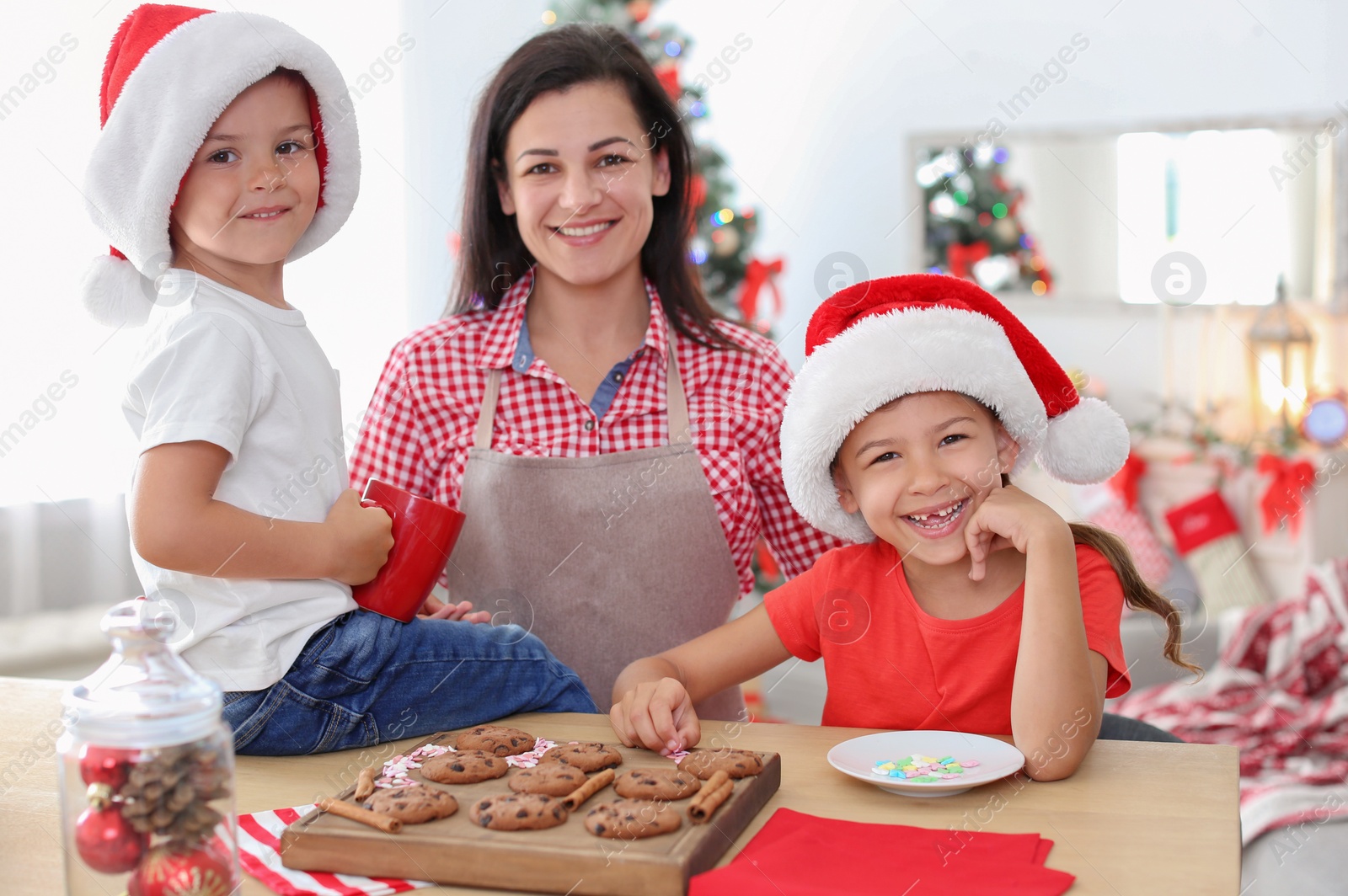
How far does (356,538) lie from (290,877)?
362mm

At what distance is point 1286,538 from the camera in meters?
3.72

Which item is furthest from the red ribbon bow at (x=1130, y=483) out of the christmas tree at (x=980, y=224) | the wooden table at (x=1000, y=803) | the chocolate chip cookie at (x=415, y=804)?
the chocolate chip cookie at (x=415, y=804)

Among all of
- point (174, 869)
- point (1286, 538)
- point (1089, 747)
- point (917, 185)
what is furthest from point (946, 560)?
point (917, 185)

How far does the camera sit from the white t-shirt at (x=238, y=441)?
1.13 meters

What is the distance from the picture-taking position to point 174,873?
822 millimetres

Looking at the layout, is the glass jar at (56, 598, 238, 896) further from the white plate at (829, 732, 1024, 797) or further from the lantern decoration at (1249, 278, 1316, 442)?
the lantern decoration at (1249, 278, 1316, 442)

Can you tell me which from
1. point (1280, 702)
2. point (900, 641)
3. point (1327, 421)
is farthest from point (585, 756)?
point (1327, 421)

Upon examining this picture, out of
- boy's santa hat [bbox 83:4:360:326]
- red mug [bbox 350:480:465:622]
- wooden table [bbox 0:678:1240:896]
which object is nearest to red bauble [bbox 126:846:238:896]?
wooden table [bbox 0:678:1240:896]

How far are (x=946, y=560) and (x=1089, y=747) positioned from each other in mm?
272

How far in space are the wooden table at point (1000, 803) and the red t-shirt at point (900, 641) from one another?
0.59ft

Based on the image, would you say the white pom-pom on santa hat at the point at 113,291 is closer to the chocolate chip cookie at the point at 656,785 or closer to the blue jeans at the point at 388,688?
the blue jeans at the point at 388,688

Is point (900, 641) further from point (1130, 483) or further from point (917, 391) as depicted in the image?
point (1130, 483)

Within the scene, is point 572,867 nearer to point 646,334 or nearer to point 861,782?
point 861,782

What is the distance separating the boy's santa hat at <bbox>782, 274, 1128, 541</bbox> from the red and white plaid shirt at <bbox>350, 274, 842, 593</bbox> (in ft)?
1.13
